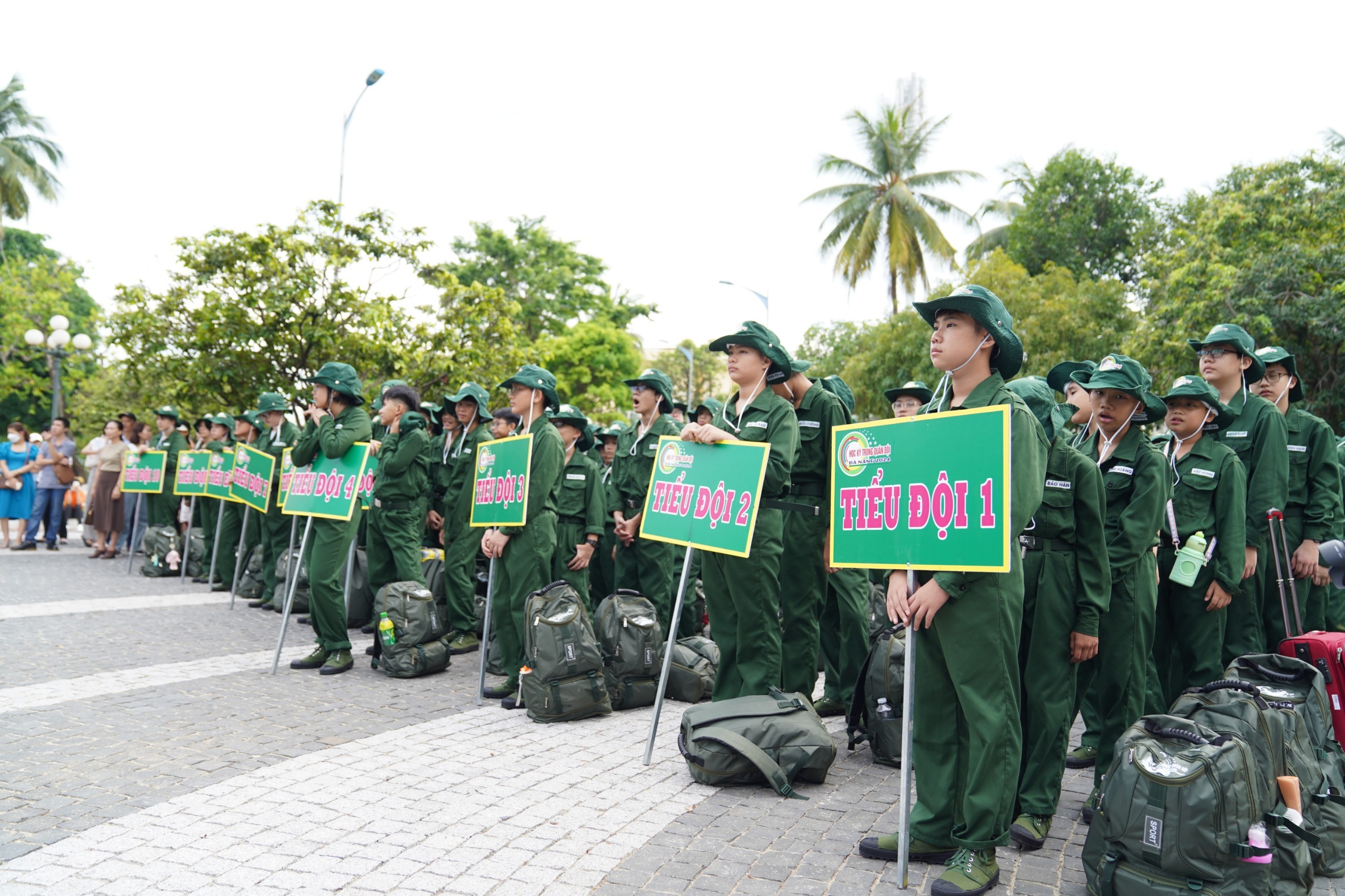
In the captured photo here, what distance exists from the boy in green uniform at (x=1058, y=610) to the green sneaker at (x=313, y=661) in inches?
219

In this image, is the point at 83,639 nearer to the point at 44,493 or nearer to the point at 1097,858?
the point at 1097,858

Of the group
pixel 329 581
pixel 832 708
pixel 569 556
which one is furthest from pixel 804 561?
pixel 329 581

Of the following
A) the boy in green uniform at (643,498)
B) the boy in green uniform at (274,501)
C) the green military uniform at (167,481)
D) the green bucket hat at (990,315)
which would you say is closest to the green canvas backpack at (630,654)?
the boy in green uniform at (643,498)

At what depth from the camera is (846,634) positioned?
644 centimetres

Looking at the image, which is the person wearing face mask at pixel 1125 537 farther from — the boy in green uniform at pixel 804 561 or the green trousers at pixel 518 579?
the green trousers at pixel 518 579

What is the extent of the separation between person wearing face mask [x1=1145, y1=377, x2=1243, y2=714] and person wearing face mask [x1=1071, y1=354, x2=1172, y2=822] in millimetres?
607

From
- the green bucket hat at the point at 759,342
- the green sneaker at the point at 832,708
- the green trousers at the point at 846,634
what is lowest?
the green sneaker at the point at 832,708

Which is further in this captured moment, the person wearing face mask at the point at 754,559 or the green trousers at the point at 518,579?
the green trousers at the point at 518,579

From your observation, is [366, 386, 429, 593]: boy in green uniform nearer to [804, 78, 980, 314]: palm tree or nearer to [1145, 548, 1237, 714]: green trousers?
[1145, 548, 1237, 714]: green trousers

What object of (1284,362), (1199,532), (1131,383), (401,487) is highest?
(1284,362)

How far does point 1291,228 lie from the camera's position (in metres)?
18.6

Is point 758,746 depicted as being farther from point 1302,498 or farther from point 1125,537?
point 1302,498

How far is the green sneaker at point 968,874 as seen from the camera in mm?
3564

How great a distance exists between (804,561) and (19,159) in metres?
49.7
